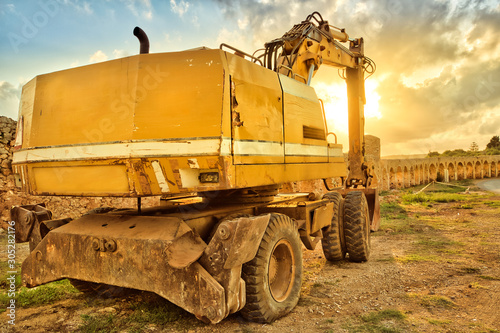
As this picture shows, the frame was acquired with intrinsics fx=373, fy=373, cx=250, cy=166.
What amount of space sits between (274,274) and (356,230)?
2.54 metres

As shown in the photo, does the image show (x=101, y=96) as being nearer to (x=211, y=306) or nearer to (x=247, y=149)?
(x=247, y=149)

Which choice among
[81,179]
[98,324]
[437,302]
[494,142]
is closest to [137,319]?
[98,324]

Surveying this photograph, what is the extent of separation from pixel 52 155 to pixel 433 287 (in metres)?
4.76

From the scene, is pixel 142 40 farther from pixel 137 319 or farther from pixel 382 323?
pixel 382 323

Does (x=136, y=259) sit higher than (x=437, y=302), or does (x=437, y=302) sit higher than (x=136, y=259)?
(x=136, y=259)

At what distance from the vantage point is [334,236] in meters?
6.07

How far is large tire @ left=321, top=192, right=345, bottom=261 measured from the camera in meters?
6.07

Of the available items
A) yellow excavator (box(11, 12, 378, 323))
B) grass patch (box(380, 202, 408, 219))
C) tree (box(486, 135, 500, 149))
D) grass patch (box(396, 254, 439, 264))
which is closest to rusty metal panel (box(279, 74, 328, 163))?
yellow excavator (box(11, 12, 378, 323))

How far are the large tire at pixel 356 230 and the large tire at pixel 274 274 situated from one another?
2.22m

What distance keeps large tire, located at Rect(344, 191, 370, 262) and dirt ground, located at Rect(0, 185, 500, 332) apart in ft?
0.67

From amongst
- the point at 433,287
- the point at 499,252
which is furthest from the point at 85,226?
the point at 499,252

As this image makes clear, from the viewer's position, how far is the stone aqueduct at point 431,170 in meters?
23.4

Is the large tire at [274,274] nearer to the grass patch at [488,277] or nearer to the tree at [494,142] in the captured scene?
the grass patch at [488,277]

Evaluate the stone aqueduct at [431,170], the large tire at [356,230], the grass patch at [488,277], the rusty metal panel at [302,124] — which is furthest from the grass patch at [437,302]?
the stone aqueduct at [431,170]
